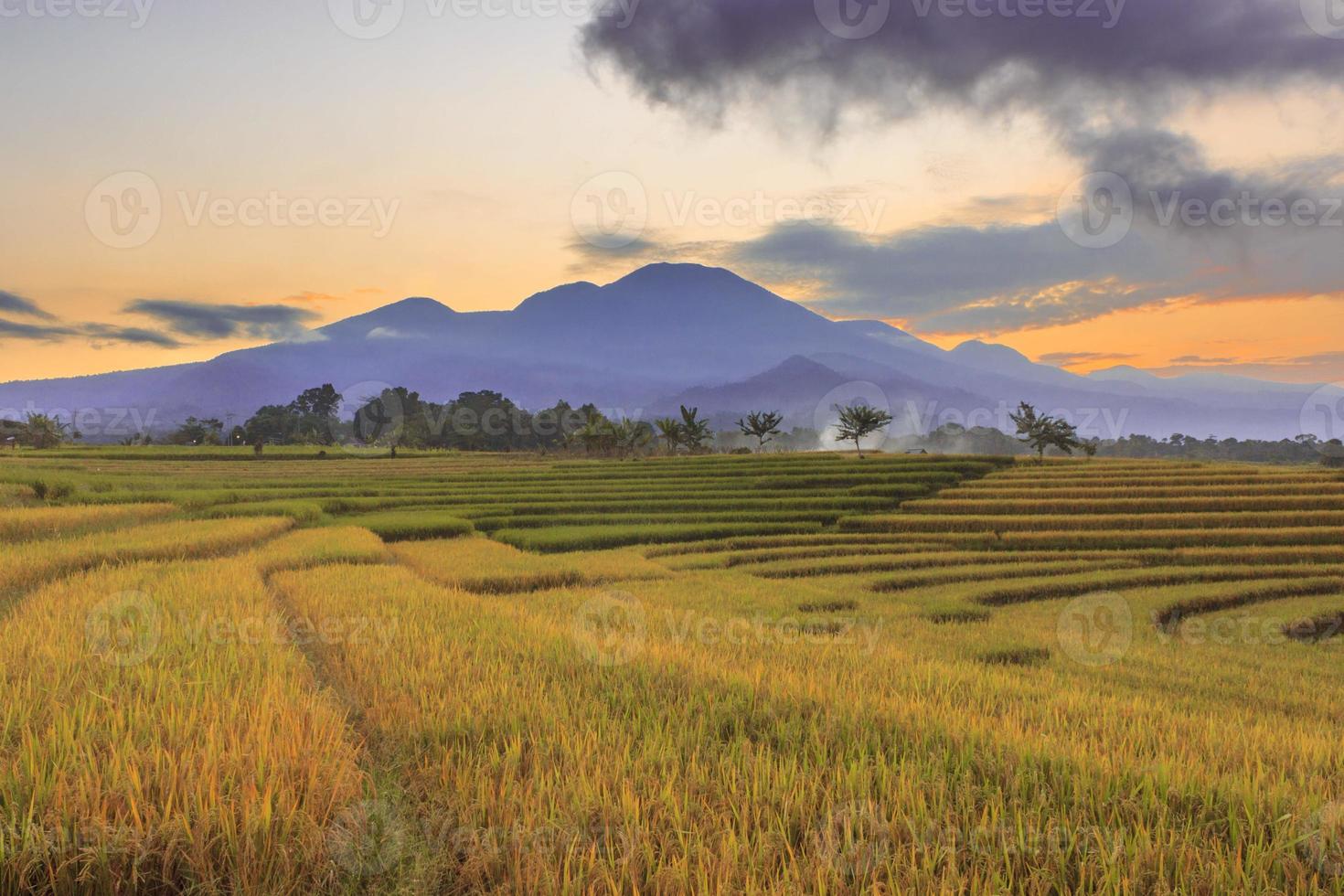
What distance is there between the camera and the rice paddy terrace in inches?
110

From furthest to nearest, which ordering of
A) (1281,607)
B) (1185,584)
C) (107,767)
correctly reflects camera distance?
1. (1185,584)
2. (1281,607)
3. (107,767)

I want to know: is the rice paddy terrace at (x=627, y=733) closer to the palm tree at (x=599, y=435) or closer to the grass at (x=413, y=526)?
the grass at (x=413, y=526)

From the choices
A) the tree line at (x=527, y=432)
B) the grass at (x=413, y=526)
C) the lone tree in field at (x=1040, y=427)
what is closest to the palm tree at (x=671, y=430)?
the tree line at (x=527, y=432)

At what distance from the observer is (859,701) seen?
5.14m

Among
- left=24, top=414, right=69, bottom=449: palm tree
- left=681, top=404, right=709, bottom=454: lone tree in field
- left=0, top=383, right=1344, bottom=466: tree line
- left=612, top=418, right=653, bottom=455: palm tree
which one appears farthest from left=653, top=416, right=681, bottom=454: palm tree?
left=24, top=414, right=69, bottom=449: palm tree

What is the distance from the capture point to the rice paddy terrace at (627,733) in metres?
2.80

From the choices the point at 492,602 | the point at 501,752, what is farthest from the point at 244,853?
the point at 492,602

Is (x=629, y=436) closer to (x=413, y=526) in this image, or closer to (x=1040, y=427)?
(x=1040, y=427)

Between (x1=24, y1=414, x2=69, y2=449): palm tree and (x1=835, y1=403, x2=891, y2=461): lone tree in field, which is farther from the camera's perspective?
(x1=24, y1=414, x2=69, y2=449): palm tree

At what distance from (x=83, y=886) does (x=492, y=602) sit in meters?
8.21

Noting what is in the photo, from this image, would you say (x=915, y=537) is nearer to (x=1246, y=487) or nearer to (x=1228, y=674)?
(x=1228, y=674)

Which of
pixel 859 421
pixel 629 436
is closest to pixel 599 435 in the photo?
pixel 629 436

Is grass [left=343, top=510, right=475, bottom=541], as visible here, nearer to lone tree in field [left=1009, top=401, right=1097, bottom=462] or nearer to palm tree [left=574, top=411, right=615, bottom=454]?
palm tree [left=574, top=411, right=615, bottom=454]

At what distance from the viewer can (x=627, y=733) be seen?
14.5 ft
